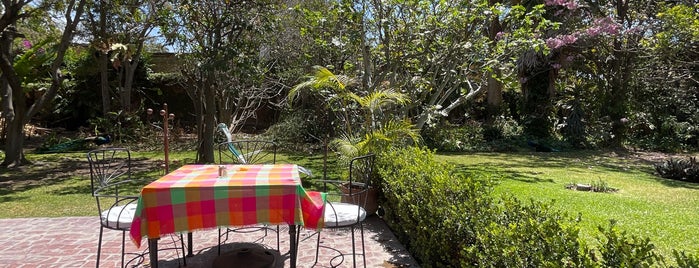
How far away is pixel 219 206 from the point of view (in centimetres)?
299

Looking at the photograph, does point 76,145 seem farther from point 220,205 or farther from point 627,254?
point 627,254

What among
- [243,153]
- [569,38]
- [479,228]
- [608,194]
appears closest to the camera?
[479,228]

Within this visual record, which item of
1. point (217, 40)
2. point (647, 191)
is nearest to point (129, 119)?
point (217, 40)

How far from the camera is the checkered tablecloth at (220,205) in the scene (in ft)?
9.23

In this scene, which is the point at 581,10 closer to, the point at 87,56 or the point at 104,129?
the point at 104,129

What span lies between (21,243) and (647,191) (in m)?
8.61

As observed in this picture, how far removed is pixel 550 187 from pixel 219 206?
618 centimetres

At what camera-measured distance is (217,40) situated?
866cm

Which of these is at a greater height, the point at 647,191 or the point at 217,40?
the point at 217,40

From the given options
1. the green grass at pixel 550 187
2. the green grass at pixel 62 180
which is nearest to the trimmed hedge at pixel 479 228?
the green grass at pixel 550 187

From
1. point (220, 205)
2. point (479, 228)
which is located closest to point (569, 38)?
point (479, 228)

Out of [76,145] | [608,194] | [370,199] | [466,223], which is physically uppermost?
[466,223]

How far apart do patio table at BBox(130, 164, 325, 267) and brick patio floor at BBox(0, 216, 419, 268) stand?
105 centimetres

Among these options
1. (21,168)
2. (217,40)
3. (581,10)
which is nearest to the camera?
(217,40)
